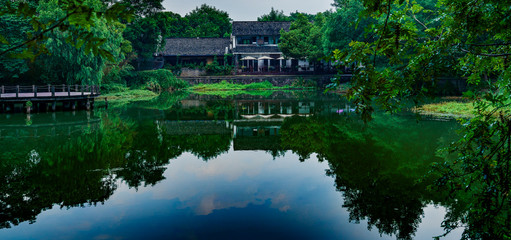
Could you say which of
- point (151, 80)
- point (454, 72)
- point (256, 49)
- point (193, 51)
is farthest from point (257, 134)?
point (193, 51)

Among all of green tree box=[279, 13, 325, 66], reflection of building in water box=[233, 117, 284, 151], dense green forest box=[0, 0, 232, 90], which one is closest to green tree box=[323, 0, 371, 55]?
green tree box=[279, 13, 325, 66]

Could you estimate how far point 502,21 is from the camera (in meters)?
3.14

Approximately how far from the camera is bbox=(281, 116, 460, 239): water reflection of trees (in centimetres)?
706

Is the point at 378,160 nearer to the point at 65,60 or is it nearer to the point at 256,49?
the point at 65,60

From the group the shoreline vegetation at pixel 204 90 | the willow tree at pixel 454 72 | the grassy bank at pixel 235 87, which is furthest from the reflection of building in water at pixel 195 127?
the grassy bank at pixel 235 87

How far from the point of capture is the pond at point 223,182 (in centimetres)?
660

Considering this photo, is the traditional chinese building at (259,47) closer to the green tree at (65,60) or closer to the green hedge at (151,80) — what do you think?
the green hedge at (151,80)

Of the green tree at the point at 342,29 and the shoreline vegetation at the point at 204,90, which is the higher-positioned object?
the green tree at the point at 342,29

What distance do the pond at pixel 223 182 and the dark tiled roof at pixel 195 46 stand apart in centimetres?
3958

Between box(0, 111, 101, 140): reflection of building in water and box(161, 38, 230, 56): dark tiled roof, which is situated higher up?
box(161, 38, 230, 56): dark tiled roof

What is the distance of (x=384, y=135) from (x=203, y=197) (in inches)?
360

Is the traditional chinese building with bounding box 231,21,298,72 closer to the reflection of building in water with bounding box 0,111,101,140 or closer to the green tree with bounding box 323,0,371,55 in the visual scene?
the green tree with bounding box 323,0,371,55

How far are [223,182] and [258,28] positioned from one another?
49.8m

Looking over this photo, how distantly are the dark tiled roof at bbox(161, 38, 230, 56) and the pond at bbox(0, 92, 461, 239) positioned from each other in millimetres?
39578
